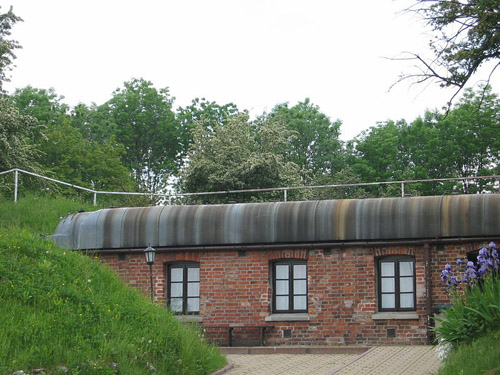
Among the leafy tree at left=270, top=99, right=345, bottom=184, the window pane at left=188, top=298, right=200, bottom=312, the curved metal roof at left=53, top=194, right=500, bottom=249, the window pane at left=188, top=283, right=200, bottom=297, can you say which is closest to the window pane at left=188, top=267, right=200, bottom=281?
the window pane at left=188, top=283, right=200, bottom=297

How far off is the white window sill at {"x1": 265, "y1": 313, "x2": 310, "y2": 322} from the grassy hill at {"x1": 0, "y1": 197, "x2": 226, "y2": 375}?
3908 mm

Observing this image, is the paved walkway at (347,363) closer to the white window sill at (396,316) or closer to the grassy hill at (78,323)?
the white window sill at (396,316)

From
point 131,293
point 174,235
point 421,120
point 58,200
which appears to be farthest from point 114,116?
point 131,293

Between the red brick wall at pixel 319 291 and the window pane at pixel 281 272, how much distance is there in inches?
11.9

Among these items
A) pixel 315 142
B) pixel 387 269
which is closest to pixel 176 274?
pixel 387 269

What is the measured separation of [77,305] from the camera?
1458cm

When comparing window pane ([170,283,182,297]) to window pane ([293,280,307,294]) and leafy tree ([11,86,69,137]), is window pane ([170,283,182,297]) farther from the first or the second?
leafy tree ([11,86,69,137])

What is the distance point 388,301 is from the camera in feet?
62.8

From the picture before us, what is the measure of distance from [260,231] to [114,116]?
35.2m

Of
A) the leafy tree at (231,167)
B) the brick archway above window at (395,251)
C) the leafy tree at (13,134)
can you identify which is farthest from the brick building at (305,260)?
the leafy tree at (231,167)

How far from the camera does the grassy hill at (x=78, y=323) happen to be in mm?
12311

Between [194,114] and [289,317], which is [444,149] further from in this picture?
[289,317]

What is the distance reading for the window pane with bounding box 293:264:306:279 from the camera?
19.7 metres

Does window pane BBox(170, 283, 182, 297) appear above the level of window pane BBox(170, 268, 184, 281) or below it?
below
